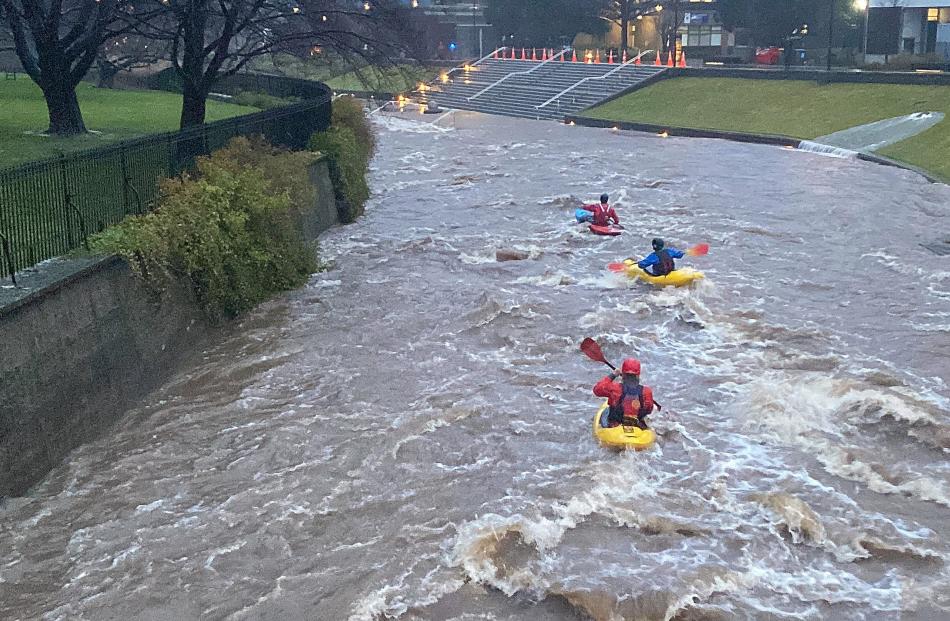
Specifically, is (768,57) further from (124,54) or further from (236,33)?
(236,33)

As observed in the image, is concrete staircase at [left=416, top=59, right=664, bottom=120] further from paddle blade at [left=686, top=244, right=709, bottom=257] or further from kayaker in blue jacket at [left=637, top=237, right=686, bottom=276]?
kayaker in blue jacket at [left=637, top=237, right=686, bottom=276]

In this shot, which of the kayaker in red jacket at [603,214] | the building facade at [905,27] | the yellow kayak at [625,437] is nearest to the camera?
the yellow kayak at [625,437]

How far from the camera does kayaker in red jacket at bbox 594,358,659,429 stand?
31.1ft

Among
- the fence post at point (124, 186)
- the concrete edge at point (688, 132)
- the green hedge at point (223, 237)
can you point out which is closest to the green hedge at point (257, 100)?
the green hedge at point (223, 237)

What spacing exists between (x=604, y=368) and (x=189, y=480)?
5.06 m

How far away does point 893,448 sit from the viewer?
9500 mm

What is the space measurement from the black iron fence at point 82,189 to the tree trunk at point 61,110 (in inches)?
236

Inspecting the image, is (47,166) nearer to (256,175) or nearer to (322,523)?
(256,175)

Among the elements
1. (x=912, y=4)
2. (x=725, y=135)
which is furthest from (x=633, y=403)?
(x=912, y=4)

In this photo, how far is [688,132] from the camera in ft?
119

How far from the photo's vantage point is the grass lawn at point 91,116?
1823 cm

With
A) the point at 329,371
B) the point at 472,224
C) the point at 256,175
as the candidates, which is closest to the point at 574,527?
the point at 329,371

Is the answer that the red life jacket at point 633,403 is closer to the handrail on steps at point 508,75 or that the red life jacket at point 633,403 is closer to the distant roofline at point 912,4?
the handrail on steps at point 508,75

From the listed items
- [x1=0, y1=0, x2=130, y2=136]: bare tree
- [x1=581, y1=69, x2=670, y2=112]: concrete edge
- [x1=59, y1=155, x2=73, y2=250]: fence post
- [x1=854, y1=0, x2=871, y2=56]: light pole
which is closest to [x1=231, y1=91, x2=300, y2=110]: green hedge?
[x1=0, y1=0, x2=130, y2=136]: bare tree
